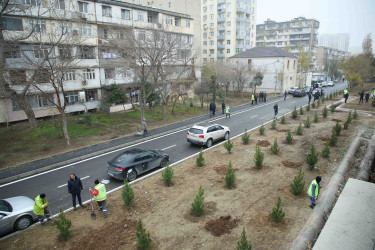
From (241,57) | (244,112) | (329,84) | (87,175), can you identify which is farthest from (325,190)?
(329,84)

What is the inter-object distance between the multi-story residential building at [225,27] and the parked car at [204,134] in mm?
55291

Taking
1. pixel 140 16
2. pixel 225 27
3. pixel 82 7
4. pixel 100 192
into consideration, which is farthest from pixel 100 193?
pixel 225 27

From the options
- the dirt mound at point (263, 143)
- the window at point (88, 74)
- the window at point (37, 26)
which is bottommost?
the dirt mound at point (263, 143)

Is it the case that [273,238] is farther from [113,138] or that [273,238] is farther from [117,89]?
[117,89]

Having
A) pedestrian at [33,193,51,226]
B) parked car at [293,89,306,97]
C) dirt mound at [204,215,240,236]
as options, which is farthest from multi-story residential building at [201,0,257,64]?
pedestrian at [33,193,51,226]

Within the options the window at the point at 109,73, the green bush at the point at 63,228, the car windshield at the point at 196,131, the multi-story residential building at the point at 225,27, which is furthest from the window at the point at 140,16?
the multi-story residential building at the point at 225,27

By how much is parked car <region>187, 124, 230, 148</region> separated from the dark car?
4143mm

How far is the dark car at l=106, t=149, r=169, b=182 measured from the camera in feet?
40.8

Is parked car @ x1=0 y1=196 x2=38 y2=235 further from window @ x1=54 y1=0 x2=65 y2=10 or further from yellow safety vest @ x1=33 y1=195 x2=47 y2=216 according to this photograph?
window @ x1=54 y1=0 x2=65 y2=10

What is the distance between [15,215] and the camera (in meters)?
8.95

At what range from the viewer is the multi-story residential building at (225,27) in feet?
235

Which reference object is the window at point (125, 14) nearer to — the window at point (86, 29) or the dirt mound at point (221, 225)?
the window at point (86, 29)

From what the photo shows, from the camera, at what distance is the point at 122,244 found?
785cm

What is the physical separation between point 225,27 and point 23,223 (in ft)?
240
